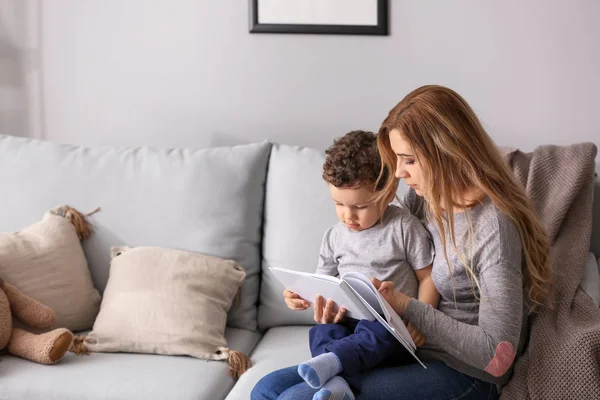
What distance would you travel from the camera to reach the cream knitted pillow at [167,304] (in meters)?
1.95

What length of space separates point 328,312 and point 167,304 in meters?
0.53

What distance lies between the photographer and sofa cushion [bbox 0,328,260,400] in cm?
174

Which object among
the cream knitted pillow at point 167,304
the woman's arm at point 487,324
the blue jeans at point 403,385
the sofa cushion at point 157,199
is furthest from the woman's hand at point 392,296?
the sofa cushion at point 157,199

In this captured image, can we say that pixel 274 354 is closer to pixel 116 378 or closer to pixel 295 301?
pixel 295 301

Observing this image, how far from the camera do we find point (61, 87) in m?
2.62

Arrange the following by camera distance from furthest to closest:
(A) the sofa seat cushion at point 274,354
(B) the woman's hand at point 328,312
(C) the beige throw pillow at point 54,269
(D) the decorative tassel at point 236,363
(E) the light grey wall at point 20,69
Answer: (E) the light grey wall at point 20,69, (C) the beige throw pillow at point 54,269, (D) the decorative tassel at point 236,363, (A) the sofa seat cushion at point 274,354, (B) the woman's hand at point 328,312

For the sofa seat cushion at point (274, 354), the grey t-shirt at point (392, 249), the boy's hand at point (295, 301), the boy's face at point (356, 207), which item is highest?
the boy's face at point (356, 207)

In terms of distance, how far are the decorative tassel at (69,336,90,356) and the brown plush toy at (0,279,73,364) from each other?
5 cm

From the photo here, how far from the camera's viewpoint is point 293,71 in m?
2.51

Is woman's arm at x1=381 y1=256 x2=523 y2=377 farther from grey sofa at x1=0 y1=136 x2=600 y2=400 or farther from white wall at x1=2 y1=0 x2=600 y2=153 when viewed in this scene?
white wall at x1=2 y1=0 x2=600 y2=153

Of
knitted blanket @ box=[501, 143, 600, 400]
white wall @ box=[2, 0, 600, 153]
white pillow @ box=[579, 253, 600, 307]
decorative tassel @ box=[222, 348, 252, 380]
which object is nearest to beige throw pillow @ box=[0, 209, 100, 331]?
decorative tassel @ box=[222, 348, 252, 380]

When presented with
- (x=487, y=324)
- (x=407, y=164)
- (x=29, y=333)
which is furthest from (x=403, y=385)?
(x=29, y=333)

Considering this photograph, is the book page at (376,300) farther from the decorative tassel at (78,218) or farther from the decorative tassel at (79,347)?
the decorative tassel at (78,218)

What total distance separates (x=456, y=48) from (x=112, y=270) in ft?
4.24
